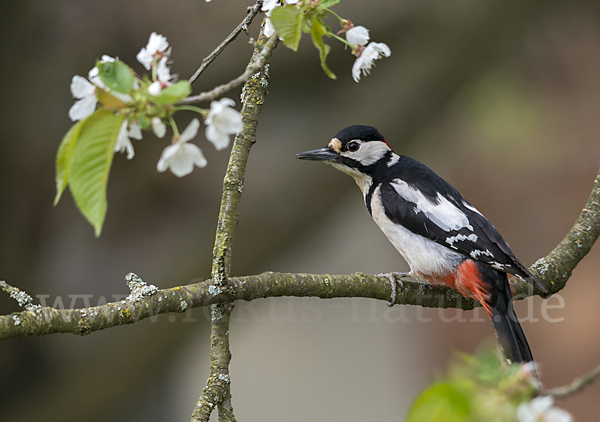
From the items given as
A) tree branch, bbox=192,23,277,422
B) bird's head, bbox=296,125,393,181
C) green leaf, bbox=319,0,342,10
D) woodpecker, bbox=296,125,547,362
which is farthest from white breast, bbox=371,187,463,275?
green leaf, bbox=319,0,342,10

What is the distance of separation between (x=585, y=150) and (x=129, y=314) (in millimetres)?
3216

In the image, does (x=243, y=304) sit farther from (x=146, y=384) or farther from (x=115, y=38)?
(x=115, y=38)

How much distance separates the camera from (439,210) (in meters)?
1.93

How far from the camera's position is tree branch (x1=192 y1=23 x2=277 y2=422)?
107 centimetres

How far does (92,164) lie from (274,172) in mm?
2315

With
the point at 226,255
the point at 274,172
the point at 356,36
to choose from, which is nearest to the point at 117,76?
the point at 356,36

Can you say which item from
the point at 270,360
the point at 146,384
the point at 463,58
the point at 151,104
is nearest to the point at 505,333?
the point at 151,104

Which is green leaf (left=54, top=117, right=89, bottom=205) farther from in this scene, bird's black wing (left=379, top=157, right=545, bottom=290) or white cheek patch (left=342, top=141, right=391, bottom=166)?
white cheek patch (left=342, top=141, right=391, bottom=166)

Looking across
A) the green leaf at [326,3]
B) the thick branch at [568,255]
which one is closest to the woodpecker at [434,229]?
the thick branch at [568,255]

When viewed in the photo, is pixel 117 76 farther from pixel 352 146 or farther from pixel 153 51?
pixel 352 146

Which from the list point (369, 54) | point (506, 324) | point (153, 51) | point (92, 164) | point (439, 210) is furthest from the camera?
point (439, 210)

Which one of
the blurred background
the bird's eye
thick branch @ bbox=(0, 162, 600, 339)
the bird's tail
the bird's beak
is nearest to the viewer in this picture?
thick branch @ bbox=(0, 162, 600, 339)

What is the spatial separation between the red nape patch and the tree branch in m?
0.92

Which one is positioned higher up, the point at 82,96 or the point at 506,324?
the point at 82,96
